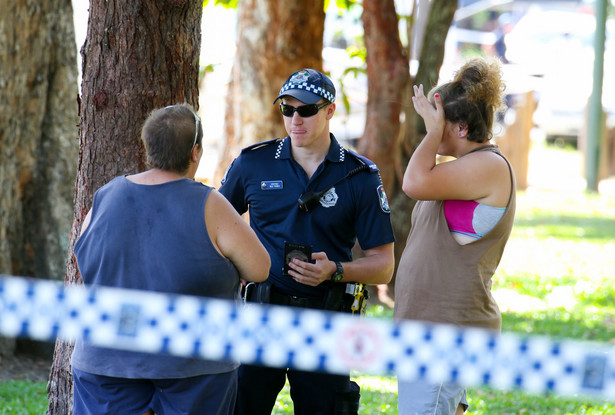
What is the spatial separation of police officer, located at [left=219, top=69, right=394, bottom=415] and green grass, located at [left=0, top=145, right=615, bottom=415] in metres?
2.01

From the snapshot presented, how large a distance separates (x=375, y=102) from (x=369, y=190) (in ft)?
17.4

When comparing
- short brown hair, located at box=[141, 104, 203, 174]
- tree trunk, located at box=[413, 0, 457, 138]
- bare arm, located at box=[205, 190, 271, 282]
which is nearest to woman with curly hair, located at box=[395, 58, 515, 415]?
bare arm, located at box=[205, 190, 271, 282]

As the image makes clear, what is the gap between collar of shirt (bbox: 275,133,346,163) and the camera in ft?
13.0

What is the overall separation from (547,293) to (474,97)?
7277mm

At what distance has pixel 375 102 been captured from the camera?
9.11 meters

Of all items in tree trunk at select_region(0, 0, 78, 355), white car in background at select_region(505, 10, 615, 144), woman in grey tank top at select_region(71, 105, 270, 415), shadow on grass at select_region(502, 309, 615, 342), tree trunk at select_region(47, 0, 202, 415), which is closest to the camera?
woman in grey tank top at select_region(71, 105, 270, 415)

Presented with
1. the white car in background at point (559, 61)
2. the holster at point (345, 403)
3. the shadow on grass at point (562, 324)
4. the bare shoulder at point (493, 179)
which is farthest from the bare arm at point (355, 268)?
the white car in background at point (559, 61)

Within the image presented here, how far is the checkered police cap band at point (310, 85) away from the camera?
3.92m

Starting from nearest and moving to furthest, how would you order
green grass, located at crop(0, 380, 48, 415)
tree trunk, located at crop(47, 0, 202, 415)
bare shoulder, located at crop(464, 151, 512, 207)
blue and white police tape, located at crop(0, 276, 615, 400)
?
1. blue and white police tape, located at crop(0, 276, 615, 400)
2. bare shoulder, located at crop(464, 151, 512, 207)
3. tree trunk, located at crop(47, 0, 202, 415)
4. green grass, located at crop(0, 380, 48, 415)

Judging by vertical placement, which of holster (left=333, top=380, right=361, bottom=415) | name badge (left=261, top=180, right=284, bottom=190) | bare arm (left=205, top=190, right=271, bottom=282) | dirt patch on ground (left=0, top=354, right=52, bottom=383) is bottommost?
dirt patch on ground (left=0, top=354, right=52, bottom=383)

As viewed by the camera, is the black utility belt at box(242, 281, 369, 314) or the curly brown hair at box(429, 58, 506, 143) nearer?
the curly brown hair at box(429, 58, 506, 143)

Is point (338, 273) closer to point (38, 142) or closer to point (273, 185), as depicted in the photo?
point (273, 185)

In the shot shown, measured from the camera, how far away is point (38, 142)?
7.12 meters

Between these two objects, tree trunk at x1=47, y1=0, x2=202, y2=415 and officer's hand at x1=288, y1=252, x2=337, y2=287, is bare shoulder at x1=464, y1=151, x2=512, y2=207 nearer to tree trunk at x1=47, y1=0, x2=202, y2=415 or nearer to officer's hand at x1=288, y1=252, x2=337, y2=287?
officer's hand at x1=288, y1=252, x2=337, y2=287
